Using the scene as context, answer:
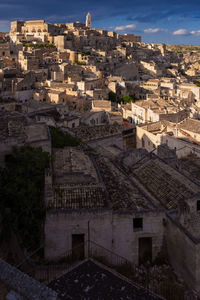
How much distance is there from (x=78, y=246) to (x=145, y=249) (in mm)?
2407

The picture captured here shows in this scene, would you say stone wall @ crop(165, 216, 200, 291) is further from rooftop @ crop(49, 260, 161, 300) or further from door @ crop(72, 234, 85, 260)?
door @ crop(72, 234, 85, 260)

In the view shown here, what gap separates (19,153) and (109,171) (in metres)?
4.60

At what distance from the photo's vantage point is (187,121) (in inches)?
1022

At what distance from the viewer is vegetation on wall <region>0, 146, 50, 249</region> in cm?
998

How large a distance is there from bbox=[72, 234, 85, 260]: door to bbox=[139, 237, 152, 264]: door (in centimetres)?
206

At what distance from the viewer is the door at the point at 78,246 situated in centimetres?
989

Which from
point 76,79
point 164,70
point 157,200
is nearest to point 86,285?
point 157,200

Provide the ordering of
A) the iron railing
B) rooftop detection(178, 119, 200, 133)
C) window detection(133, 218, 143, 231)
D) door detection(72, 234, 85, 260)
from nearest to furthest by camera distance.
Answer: the iron railing → door detection(72, 234, 85, 260) → window detection(133, 218, 143, 231) → rooftop detection(178, 119, 200, 133)

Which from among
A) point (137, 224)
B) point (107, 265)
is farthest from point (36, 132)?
point (107, 265)

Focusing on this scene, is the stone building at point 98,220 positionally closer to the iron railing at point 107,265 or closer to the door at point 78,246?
the door at point 78,246

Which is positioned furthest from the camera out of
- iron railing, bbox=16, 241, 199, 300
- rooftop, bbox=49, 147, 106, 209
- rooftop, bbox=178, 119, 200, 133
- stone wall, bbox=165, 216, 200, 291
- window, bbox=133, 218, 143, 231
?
rooftop, bbox=178, 119, 200, 133

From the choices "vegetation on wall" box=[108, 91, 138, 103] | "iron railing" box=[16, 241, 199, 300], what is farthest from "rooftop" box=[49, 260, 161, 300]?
"vegetation on wall" box=[108, 91, 138, 103]

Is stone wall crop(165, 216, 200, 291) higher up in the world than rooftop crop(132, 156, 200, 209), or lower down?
lower down

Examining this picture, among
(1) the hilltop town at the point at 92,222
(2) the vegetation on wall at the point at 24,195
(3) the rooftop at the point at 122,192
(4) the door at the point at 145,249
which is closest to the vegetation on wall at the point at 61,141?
(1) the hilltop town at the point at 92,222
